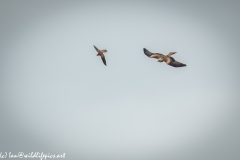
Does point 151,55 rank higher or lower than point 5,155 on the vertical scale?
lower

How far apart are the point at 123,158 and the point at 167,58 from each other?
67040 mm

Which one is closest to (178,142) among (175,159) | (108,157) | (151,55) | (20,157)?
(108,157)

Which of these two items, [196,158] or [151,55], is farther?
[196,158]

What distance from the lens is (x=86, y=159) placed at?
212 ft

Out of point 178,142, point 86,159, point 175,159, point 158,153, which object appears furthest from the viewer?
point 178,142

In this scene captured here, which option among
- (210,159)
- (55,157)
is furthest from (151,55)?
(55,157)

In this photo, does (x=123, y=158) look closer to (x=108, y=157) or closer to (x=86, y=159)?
(x=108, y=157)

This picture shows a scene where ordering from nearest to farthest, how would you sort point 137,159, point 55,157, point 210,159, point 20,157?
point 20,157
point 210,159
point 55,157
point 137,159

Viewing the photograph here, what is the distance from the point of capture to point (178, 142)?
371ft

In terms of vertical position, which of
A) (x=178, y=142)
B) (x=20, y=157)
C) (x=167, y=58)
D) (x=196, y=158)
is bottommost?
(x=167, y=58)

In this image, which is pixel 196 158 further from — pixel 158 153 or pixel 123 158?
pixel 158 153

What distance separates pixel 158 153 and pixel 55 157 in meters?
51.0

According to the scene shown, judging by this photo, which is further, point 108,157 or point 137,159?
point 108,157

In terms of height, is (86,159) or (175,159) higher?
(86,159)
